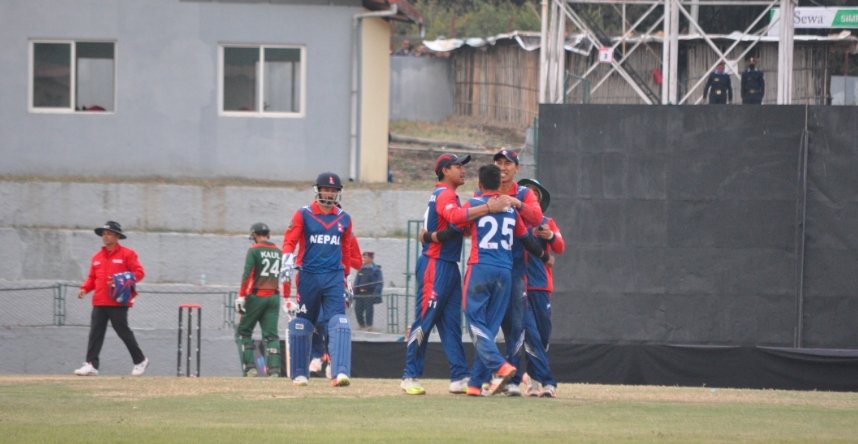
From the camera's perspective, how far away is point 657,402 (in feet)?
40.2

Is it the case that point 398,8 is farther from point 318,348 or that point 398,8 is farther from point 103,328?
point 318,348

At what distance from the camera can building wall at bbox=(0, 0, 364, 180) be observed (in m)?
28.5

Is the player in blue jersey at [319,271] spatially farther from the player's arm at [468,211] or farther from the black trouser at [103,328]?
the black trouser at [103,328]

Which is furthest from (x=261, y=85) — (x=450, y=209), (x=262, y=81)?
(x=450, y=209)

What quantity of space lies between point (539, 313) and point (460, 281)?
36.3 inches

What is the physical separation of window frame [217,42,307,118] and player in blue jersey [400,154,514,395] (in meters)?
16.6

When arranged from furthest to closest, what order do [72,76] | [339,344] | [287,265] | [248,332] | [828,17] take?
1. [828,17]
2. [72,76]
3. [248,332]
4. [287,265]
5. [339,344]

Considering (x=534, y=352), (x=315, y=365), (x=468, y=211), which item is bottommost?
(x=315, y=365)

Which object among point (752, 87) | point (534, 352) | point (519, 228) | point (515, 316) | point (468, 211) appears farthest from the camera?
point (752, 87)

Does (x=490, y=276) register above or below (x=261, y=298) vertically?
above

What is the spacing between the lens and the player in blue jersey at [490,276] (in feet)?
38.8

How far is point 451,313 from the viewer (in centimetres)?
1242

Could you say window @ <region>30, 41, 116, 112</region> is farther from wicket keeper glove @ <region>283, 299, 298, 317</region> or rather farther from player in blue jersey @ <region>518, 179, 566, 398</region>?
player in blue jersey @ <region>518, 179, 566, 398</region>

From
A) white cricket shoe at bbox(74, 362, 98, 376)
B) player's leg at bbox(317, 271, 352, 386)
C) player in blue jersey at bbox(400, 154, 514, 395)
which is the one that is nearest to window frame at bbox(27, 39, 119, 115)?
white cricket shoe at bbox(74, 362, 98, 376)
